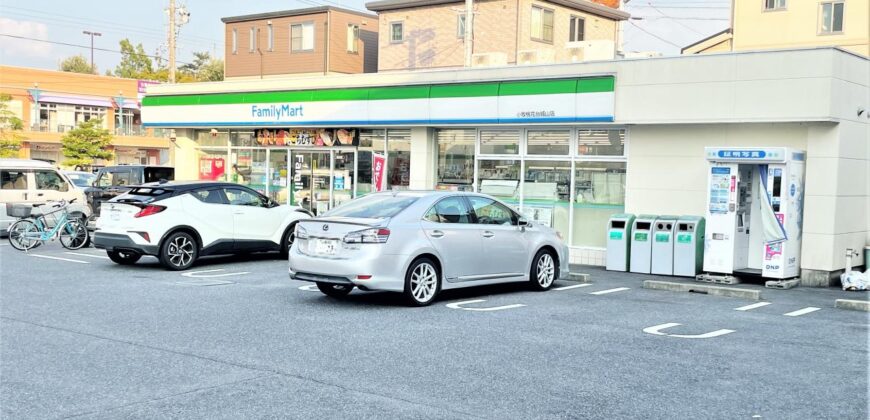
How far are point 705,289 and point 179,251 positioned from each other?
912 centimetres

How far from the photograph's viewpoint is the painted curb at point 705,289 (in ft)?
43.1

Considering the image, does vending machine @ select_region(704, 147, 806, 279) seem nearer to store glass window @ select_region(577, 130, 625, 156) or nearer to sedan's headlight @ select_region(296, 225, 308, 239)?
store glass window @ select_region(577, 130, 625, 156)

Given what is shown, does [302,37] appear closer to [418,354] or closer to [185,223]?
[185,223]

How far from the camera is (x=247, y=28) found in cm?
4641

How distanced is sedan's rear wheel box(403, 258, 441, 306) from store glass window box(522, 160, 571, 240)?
7046 millimetres

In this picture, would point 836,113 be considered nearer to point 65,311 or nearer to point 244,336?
point 244,336

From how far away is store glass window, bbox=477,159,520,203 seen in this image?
1896 centimetres

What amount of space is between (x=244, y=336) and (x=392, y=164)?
488 inches

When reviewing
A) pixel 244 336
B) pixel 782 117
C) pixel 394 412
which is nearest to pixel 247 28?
pixel 782 117

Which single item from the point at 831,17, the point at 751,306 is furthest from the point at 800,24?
the point at 751,306

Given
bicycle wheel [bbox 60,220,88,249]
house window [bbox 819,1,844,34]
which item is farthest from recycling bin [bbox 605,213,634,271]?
house window [bbox 819,1,844,34]

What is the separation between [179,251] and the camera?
15.1 m

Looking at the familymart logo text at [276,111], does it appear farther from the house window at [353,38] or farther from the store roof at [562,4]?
the house window at [353,38]

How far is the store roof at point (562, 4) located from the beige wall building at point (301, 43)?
3.48 metres
